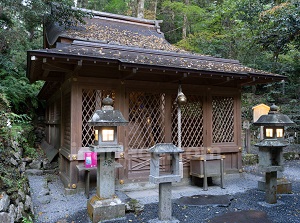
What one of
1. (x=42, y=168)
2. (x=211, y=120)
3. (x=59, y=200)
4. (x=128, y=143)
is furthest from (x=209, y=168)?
(x=42, y=168)

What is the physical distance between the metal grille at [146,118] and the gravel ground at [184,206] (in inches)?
57.1

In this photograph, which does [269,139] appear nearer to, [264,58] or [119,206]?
[119,206]

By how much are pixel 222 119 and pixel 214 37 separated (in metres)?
9.53

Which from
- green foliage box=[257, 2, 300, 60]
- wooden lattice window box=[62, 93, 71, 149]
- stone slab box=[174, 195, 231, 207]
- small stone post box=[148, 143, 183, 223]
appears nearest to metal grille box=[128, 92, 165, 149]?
wooden lattice window box=[62, 93, 71, 149]

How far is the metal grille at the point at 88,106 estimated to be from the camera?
588cm

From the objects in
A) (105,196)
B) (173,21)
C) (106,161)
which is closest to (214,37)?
(173,21)

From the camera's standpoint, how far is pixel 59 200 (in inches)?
208

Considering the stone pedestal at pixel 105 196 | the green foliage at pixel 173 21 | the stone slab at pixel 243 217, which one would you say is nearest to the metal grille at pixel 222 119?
the stone slab at pixel 243 217

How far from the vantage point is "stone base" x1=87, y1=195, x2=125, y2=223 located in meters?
A: 4.11

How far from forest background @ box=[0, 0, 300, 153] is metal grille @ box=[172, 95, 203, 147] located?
4454mm

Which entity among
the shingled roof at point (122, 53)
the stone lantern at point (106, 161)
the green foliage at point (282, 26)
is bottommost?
the stone lantern at point (106, 161)

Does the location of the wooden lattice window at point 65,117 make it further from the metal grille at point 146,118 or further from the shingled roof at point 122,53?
the metal grille at point 146,118

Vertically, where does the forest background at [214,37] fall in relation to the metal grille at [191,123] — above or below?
above

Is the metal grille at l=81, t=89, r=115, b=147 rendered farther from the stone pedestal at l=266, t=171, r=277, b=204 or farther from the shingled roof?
the stone pedestal at l=266, t=171, r=277, b=204
